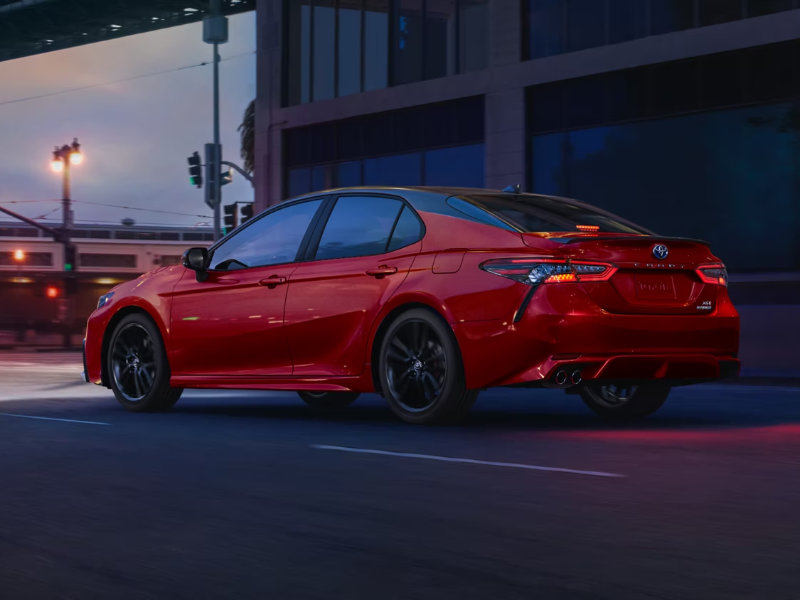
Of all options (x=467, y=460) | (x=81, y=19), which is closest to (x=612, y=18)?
(x=467, y=460)

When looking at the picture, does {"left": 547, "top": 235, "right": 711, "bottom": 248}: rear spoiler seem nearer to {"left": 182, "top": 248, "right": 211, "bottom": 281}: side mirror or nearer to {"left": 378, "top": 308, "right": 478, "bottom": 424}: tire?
{"left": 378, "top": 308, "right": 478, "bottom": 424}: tire

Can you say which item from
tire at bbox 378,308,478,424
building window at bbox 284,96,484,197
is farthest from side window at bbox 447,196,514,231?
building window at bbox 284,96,484,197

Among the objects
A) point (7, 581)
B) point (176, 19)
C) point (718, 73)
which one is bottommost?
point (7, 581)

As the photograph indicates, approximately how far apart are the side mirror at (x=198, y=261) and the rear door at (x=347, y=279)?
1.09 meters

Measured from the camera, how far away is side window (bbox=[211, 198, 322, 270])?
395 inches

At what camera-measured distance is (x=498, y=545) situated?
4.82 meters

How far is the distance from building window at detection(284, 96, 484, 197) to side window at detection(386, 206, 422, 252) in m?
18.3

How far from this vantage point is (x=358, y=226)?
9547mm

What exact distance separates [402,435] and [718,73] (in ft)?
53.2

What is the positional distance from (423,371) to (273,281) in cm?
168

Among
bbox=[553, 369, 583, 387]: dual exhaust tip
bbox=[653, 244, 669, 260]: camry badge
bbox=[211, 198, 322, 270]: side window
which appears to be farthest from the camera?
bbox=[211, 198, 322, 270]: side window

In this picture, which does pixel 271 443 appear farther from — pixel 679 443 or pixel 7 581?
pixel 7 581

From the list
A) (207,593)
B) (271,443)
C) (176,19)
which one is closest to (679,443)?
(271,443)

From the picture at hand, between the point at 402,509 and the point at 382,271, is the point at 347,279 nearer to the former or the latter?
the point at 382,271
